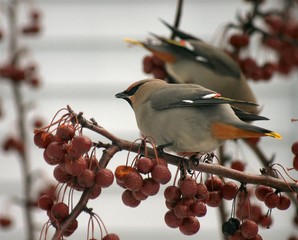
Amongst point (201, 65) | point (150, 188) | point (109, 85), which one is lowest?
point (109, 85)

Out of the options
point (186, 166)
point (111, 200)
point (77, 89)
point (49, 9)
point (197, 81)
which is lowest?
point (111, 200)

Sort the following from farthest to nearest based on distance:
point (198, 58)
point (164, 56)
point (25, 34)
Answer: point (25, 34), point (198, 58), point (164, 56)

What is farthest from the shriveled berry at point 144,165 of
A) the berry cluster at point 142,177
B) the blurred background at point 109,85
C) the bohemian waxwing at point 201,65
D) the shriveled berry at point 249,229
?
the blurred background at point 109,85

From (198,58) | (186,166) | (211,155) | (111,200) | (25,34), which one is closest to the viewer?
(186,166)

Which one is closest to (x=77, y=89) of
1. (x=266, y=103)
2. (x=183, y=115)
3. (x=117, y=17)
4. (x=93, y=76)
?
(x=93, y=76)

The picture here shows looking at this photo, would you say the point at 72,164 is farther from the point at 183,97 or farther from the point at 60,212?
the point at 183,97

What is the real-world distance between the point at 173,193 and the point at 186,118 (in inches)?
12.1

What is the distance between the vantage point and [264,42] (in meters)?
2.41

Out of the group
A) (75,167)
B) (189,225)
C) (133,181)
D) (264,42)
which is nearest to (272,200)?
(189,225)

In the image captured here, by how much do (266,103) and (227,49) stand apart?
209cm

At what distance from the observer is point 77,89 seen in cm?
430

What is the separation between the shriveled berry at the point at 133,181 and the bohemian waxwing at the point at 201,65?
0.96m

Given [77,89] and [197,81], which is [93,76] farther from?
[197,81]

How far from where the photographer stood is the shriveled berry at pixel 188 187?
124 centimetres
